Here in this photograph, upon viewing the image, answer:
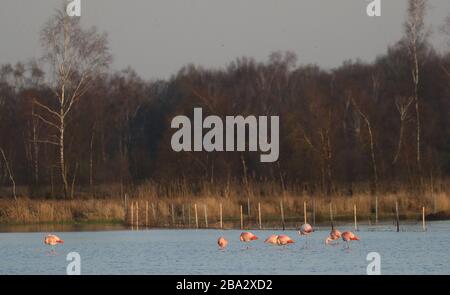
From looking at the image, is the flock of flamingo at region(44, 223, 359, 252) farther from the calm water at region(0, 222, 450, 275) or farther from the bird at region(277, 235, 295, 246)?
the calm water at region(0, 222, 450, 275)

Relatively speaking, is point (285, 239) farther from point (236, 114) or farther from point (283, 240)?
point (236, 114)

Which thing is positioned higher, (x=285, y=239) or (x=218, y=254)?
(x=285, y=239)

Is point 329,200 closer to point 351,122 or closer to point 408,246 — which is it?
point 408,246

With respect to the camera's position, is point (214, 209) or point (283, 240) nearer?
point (283, 240)

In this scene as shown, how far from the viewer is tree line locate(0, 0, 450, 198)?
4850 centimetres

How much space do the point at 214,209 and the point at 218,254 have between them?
11.7 m

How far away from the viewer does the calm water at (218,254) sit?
2523cm

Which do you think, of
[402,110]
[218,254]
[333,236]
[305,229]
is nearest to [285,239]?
[333,236]

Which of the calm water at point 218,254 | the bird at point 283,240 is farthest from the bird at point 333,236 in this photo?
the bird at point 283,240

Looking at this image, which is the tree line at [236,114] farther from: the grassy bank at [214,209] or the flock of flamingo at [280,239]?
the flock of flamingo at [280,239]

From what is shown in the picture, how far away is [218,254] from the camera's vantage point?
28719 mm
